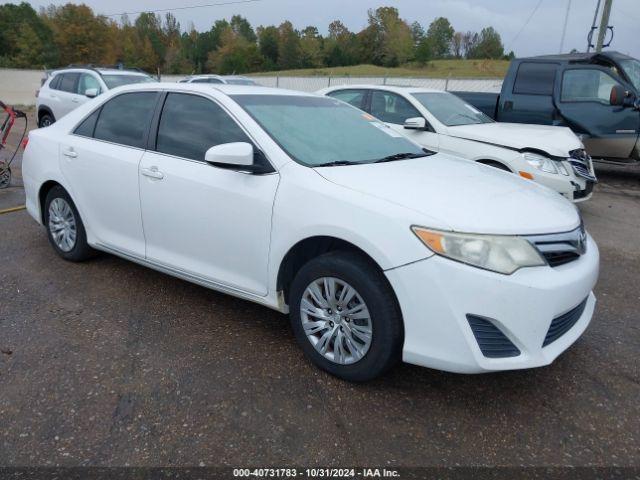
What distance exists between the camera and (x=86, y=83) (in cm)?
1127

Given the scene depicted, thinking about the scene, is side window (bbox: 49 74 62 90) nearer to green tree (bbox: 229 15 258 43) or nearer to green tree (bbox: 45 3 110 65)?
green tree (bbox: 45 3 110 65)

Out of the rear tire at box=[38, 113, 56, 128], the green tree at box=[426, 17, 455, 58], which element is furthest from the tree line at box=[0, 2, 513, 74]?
the rear tire at box=[38, 113, 56, 128]

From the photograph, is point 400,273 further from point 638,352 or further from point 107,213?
point 107,213

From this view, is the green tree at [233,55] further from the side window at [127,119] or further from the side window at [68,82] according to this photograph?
the side window at [127,119]

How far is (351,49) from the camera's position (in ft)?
301

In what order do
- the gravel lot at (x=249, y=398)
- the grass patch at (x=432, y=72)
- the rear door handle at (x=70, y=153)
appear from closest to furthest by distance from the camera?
the gravel lot at (x=249, y=398) < the rear door handle at (x=70, y=153) < the grass patch at (x=432, y=72)

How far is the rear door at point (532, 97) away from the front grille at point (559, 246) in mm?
6356

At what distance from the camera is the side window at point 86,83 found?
11.0 metres

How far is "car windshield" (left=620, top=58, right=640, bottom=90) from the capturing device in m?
8.55

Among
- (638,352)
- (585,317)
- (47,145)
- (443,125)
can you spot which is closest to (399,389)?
(585,317)

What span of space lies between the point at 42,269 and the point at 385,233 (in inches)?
128

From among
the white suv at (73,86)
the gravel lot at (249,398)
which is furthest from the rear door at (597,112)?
the white suv at (73,86)

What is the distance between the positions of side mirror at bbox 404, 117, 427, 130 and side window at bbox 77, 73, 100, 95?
7591mm

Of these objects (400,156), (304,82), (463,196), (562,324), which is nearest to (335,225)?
(463,196)
